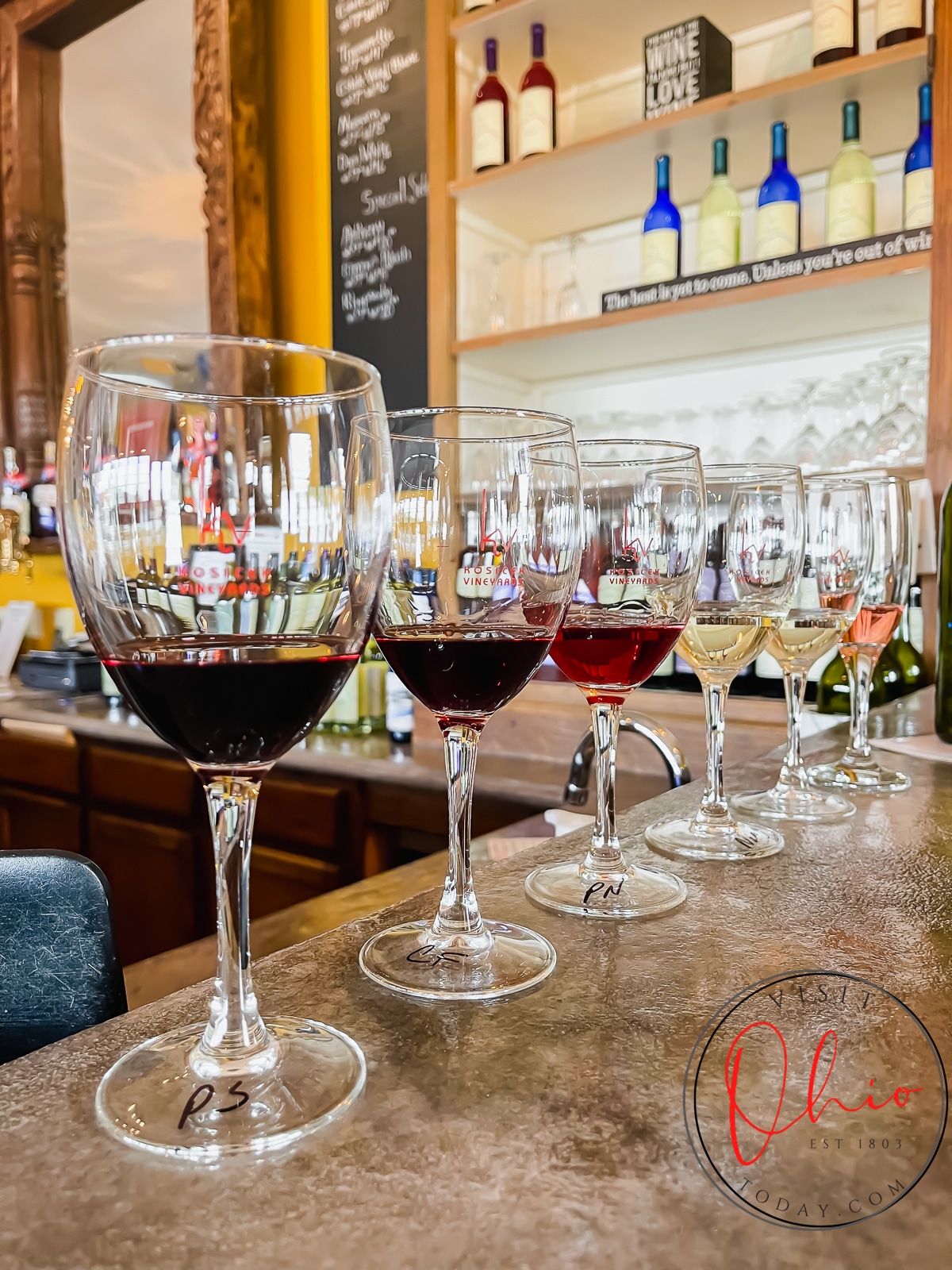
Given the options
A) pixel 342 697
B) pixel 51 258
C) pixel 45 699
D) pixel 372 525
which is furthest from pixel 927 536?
pixel 51 258

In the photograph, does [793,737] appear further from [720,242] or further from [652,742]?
[720,242]

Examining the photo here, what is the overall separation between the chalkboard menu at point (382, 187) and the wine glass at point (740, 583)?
1.81 metres

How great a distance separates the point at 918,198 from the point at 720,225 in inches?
14.1

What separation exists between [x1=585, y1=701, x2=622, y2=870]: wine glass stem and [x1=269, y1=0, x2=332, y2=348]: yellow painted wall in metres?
2.41

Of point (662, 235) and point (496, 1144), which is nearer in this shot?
point (496, 1144)

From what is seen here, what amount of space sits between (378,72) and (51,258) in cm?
157

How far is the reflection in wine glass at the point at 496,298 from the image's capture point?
7.31ft

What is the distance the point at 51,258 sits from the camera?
134 inches

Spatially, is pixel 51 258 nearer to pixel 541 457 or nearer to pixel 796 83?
pixel 796 83

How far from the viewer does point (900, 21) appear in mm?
1563

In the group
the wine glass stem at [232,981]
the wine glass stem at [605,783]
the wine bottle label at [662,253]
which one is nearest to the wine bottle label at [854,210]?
the wine bottle label at [662,253]

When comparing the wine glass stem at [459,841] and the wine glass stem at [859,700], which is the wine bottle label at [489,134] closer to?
the wine glass stem at [859,700]

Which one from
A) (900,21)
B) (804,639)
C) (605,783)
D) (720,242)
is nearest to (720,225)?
(720,242)

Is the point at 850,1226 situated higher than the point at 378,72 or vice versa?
the point at 378,72
